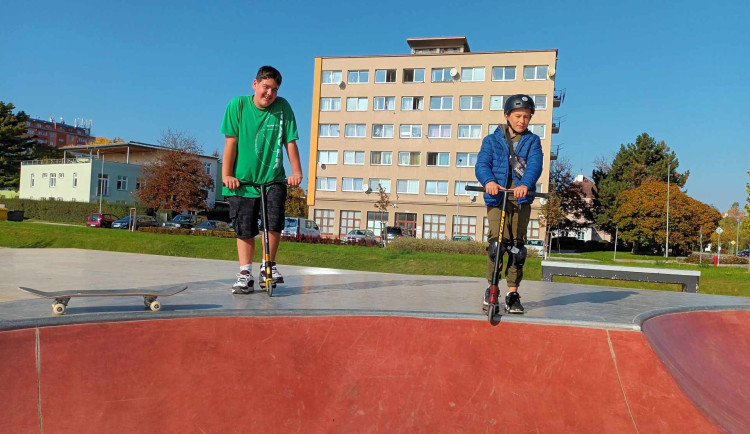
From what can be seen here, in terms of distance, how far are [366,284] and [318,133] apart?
168 ft

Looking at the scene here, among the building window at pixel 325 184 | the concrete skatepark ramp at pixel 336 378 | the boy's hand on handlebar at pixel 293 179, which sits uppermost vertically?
the building window at pixel 325 184

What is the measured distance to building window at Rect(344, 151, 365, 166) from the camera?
54.9 meters

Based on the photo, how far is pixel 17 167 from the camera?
215ft

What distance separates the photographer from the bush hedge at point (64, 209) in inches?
1993

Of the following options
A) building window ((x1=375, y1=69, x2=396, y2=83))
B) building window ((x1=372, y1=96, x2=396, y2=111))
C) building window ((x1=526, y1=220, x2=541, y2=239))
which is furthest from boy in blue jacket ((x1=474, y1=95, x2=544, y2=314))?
building window ((x1=375, y1=69, x2=396, y2=83))

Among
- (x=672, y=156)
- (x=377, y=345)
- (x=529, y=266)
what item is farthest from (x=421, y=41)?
(x=377, y=345)

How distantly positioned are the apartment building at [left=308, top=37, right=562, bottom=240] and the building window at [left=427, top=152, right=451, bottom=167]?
104mm

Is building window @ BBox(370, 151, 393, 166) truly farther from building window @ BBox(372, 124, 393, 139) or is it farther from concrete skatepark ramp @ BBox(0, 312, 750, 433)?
concrete skatepark ramp @ BBox(0, 312, 750, 433)

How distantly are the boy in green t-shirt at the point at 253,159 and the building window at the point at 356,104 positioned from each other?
50999 millimetres

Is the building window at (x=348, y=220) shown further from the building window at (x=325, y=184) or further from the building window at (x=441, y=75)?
the building window at (x=441, y=75)

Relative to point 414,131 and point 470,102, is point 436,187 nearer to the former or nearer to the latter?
point 414,131

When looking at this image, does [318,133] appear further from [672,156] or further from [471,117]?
[672,156]

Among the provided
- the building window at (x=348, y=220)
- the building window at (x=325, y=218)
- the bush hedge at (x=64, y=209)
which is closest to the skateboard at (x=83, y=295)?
the bush hedge at (x=64, y=209)

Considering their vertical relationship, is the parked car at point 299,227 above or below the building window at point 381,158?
below
